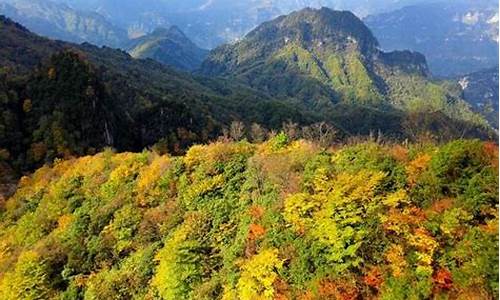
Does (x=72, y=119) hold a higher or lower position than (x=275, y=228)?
lower

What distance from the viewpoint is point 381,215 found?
31797mm

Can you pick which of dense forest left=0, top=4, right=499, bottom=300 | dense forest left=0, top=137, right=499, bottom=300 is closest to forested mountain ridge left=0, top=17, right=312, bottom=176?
dense forest left=0, top=4, right=499, bottom=300

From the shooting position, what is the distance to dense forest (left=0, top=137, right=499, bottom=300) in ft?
96.7

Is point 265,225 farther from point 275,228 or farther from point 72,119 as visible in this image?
point 72,119

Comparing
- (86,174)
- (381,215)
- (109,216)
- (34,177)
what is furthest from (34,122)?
(381,215)

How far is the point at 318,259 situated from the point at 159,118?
84.3m

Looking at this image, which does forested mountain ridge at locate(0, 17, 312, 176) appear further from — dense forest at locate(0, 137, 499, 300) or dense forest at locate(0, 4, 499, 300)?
dense forest at locate(0, 137, 499, 300)

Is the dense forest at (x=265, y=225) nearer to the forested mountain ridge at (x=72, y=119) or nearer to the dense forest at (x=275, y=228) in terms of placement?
the dense forest at (x=275, y=228)

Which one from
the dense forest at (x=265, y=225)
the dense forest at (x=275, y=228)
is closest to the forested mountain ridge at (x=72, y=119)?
the dense forest at (x=265, y=225)

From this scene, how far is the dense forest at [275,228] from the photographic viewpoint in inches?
1160

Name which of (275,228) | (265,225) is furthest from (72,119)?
(275,228)

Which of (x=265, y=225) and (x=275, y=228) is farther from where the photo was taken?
(x=265, y=225)

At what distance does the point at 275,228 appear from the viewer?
35594 mm

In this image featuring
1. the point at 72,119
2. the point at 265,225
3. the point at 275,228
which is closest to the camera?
the point at 275,228
